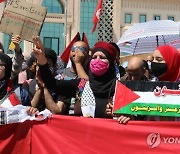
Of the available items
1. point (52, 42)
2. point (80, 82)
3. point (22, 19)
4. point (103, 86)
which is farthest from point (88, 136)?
point (52, 42)

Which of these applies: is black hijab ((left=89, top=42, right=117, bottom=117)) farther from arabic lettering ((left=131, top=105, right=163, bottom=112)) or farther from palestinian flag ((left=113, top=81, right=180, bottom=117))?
arabic lettering ((left=131, top=105, right=163, bottom=112))

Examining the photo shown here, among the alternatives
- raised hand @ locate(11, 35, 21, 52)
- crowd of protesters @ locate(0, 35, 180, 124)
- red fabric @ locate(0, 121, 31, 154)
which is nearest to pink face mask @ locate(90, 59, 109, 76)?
crowd of protesters @ locate(0, 35, 180, 124)

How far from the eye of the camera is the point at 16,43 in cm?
422

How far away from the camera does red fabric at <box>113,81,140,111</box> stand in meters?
3.47

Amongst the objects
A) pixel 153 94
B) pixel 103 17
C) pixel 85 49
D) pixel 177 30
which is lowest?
pixel 153 94

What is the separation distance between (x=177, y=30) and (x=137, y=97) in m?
3.85

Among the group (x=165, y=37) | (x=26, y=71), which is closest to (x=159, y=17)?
(x=165, y=37)

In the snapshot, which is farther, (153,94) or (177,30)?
(177,30)

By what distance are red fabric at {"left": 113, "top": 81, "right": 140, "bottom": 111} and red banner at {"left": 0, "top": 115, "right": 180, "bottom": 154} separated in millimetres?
148

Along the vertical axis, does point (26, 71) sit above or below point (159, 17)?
below

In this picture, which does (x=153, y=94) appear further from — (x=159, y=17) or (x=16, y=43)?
(x=159, y=17)

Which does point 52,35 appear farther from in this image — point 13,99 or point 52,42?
point 13,99

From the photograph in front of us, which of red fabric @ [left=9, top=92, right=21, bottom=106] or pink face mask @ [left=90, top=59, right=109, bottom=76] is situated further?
red fabric @ [left=9, top=92, right=21, bottom=106]

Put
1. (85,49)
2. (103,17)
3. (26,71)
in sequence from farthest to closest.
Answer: (103,17), (26,71), (85,49)
